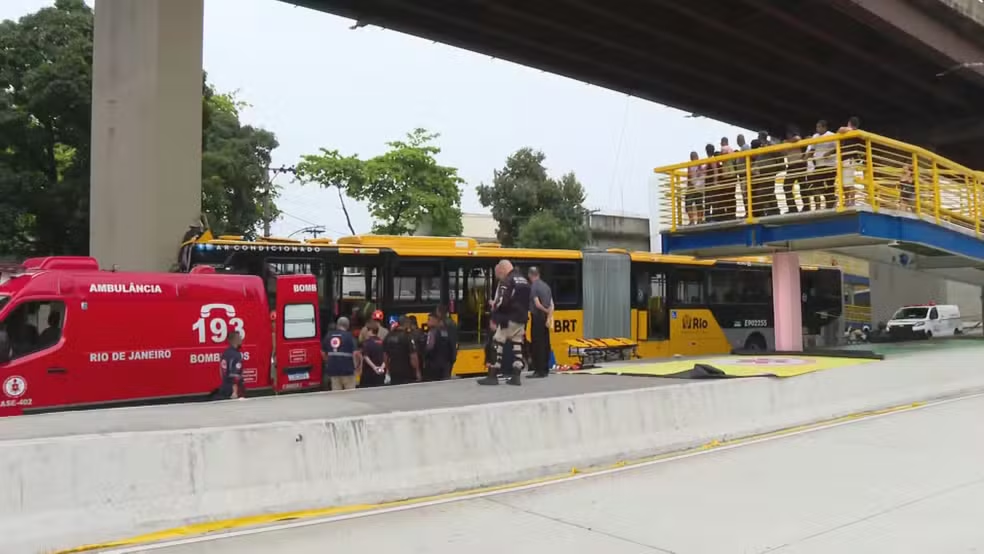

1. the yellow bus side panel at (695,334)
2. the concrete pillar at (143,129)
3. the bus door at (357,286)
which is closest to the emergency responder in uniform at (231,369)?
the bus door at (357,286)

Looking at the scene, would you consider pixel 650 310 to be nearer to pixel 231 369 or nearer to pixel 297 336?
pixel 297 336

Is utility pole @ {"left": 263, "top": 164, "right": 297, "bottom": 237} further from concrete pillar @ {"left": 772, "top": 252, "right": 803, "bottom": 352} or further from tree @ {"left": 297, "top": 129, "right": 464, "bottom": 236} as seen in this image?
concrete pillar @ {"left": 772, "top": 252, "right": 803, "bottom": 352}

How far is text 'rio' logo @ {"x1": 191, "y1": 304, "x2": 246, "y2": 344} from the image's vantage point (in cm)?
1083

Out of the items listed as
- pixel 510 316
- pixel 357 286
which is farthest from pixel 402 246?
pixel 510 316

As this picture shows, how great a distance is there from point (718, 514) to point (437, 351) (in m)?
6.78

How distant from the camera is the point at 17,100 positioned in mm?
26328

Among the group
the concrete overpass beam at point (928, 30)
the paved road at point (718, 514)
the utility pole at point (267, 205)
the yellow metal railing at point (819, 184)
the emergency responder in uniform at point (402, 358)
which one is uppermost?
the concrete overpass beam at point (928, 30)

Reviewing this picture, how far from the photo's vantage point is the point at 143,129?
16.4m

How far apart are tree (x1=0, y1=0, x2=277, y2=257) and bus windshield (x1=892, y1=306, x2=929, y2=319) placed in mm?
28857

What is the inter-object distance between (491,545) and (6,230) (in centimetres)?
2674

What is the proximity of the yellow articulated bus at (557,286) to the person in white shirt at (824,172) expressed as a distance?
235 inches

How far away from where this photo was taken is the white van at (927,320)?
2988 cm

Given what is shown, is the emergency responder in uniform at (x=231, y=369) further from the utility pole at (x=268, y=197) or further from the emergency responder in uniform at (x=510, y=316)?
the utility pole at (x=268, y=197)

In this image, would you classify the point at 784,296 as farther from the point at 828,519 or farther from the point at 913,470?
the point at 828,519
